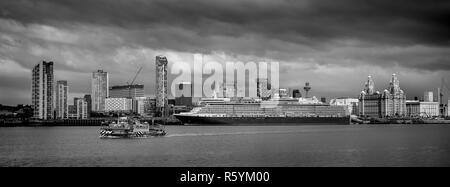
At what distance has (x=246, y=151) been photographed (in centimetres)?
5125

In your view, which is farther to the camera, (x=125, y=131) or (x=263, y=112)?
(x=263, y=112)

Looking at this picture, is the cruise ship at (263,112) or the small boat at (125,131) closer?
the small boat at (125,131)

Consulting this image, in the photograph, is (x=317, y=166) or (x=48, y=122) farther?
(x=48, y=122)

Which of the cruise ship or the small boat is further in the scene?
the cruise ship

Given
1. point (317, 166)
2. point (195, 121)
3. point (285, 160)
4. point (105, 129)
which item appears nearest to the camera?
point (317, 166)

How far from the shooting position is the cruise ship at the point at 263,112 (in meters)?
145

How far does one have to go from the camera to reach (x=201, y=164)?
40375mm

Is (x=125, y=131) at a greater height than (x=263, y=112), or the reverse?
(x=263, y=112)

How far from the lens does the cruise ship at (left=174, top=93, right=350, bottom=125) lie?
14525 centimetres

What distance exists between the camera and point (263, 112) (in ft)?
507

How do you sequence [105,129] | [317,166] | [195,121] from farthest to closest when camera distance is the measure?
[195,121] < [105,129] < [317,166]
